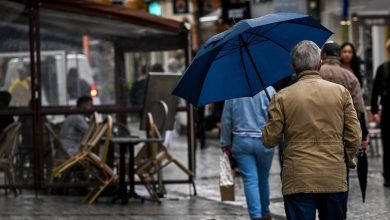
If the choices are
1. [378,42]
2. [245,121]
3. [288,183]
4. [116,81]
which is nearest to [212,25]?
[378,42]

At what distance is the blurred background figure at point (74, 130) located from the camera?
1468 cm

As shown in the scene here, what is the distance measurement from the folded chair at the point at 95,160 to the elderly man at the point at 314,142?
20.2 ft

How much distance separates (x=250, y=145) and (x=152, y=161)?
349cm

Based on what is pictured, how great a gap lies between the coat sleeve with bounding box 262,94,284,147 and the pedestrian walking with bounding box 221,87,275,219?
3.07 meters

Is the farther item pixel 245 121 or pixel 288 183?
pixel 245 121

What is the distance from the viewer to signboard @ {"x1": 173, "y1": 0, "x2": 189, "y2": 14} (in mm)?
38125

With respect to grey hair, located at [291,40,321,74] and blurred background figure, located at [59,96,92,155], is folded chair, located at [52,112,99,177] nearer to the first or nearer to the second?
blurred background figure, located at [59,96,92,155]

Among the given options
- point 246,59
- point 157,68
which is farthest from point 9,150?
point 246,59

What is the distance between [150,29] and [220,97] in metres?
6.06

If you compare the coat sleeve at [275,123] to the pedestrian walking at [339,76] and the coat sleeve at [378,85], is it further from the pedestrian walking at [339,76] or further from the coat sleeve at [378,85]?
the coat sleeve at [378,85]

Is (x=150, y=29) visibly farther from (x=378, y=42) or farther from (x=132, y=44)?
(x=378, y=42)

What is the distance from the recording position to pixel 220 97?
9.00 m

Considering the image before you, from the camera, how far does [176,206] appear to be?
1327cm

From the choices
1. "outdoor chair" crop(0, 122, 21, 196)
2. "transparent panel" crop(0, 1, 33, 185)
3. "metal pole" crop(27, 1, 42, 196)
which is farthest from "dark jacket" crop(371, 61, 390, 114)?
"outdoor chair" crop(0, 122, 21, 196)
